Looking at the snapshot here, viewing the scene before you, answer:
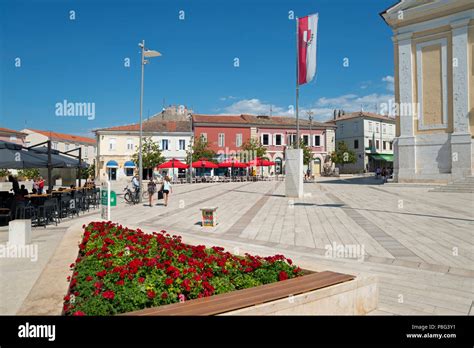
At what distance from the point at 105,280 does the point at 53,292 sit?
686 millimetres

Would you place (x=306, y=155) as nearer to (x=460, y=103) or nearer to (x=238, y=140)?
(x=238, y=140)

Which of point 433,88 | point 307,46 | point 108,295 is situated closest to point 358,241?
point 108,295

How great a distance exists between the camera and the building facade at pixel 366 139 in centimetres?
6188

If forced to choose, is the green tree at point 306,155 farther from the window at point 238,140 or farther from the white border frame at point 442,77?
the white border frame at point 442,77

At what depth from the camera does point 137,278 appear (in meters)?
4.12

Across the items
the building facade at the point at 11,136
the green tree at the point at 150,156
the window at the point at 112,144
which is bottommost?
the green tree at the point at 150,156

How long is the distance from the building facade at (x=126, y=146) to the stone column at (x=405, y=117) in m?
30.7

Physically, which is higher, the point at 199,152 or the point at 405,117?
the point at 405,117

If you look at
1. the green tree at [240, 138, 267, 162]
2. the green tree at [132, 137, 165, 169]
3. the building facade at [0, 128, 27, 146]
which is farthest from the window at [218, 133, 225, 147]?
the building facade at [0, 128, 27, 146]

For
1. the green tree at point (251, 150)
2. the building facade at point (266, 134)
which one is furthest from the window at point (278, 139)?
the green tree at point (251, 150)

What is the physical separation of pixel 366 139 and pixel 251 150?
24316 millimetres

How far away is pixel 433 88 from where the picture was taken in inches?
1029

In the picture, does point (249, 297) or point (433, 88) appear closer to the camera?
point (249, 297)
